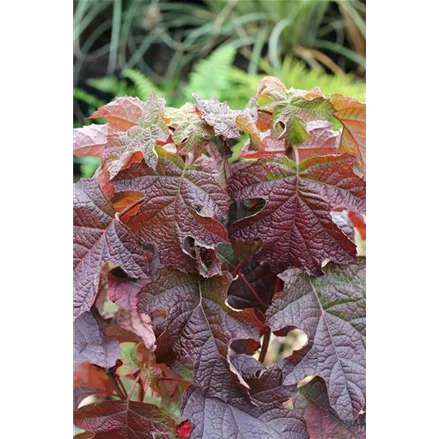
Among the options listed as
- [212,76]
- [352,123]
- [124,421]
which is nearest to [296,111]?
[352,123]

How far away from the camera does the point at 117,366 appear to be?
56 centimetres

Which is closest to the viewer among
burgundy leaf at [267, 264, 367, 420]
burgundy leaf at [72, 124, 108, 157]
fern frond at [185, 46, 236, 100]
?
burgundy leaf at [267, 264, 367, 420]

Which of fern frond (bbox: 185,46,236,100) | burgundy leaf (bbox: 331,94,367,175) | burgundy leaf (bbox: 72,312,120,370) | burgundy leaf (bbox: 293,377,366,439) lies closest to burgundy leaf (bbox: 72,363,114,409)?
burgundy leaf (bbox: 72,312,120,370)

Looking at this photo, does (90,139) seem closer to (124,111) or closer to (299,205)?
(124,111)

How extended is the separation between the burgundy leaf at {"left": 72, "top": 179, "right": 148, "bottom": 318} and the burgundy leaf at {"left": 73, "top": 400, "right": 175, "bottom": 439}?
10 cm

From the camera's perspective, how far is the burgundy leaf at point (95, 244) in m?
0.49

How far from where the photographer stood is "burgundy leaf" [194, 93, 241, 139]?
1.60 feet

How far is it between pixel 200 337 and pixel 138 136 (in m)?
0.17

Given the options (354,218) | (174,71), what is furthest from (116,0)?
(354,218)

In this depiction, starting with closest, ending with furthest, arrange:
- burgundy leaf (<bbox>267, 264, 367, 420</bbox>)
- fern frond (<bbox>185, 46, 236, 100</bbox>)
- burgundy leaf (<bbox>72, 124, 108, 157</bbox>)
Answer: burgundy leaf (<bbox>267, 264, 367, 420</bbox>), burgundy leaf (<bbox>72, 124, 108, 157</bbox>), fern frond (<bbox>185, 46, 236, 100</bbox>)

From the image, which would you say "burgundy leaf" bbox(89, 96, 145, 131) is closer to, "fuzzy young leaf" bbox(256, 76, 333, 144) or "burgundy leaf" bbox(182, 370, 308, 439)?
"fuzzy young leaf" bbox(256, 76, 333, 144)

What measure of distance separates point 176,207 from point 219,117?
0.08 metres

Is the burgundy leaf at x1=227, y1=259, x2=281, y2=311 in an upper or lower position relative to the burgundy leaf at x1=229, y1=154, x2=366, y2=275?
lower
